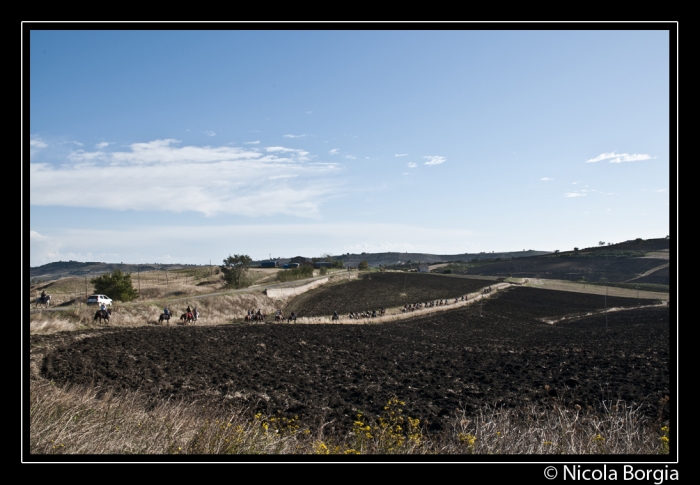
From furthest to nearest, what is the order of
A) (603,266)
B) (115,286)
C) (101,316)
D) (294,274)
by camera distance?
(603,266)
(294,274)
(115,286)
(101,316)

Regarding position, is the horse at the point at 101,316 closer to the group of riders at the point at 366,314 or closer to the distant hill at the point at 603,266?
the group of riders at the point at 366,314

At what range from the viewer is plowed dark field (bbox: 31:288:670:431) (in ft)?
49.1

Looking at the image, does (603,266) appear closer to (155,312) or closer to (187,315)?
(187,315)

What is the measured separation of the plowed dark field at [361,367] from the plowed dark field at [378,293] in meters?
16.0

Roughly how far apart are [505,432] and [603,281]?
92.7 meters

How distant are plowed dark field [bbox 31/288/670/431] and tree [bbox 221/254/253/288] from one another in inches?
1289

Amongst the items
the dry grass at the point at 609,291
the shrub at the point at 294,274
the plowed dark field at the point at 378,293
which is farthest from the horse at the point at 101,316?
the dry grass at the point at 609,291

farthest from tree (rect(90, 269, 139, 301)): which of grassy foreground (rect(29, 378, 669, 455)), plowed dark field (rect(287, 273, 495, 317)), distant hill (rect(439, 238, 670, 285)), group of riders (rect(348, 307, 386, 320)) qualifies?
distant hill (rect(439, 238, 670, 285))

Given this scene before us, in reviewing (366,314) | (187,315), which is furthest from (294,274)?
(187,315)

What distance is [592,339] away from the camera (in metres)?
33.2

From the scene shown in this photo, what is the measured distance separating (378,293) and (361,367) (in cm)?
4437

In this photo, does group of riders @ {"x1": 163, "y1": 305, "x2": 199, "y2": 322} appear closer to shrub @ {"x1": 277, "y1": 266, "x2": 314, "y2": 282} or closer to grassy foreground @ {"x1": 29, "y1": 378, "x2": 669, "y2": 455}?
grassy foreground @ {"x1": 29, "y1": 378, "x2": 669, "y2": 455}

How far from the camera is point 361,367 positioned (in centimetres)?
2162
